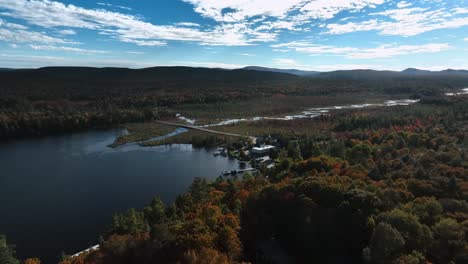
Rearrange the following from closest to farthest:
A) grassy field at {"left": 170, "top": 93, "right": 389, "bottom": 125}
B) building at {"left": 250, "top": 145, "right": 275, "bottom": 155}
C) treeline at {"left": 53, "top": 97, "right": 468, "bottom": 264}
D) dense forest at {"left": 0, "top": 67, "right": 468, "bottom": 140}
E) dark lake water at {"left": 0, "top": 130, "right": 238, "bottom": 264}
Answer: treeline at {"left": 53, "top": 97, "right": 468, "bottom": 264} → dark lake water at {"left": 0, "top": 130, "right": 238, "bottom": 264} → building at {"left": 250, "top": 145, "right": 275, "bottom": 155} → dense forest at {"left": 0, "top": 67, "right": 468, "bottom": 140} → grassy field at {"left": 170, "top": 93, "right": 389, "bottom": 125}

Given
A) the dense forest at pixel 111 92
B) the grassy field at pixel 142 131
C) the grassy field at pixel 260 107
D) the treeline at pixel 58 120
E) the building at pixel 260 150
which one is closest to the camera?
the building at pixel 260 150

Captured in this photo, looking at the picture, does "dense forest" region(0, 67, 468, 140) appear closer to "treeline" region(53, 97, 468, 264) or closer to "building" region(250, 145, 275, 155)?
"building" region(250, 145, 275, 155)

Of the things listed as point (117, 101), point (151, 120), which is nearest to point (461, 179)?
point (151, 120)

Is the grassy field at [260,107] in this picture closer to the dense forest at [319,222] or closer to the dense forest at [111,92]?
the dense forest at [111,92]

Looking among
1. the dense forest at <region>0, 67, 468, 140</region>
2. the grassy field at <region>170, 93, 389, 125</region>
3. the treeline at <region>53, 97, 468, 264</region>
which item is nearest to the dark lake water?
the treeline at <region>53, 97, 468, 264</region>

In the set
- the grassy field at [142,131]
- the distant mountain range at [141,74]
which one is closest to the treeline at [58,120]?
the grassy field at [142,131]

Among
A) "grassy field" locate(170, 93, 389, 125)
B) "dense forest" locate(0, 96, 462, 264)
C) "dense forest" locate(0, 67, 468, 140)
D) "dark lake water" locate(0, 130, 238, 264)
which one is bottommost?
"grassy field" locate(170, 93, 389, 125)

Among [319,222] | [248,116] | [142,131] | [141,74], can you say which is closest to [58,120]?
[142,131]

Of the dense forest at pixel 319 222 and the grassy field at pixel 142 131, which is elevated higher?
the dense forest at pixel 319 222
